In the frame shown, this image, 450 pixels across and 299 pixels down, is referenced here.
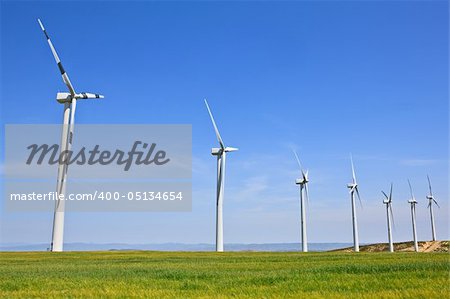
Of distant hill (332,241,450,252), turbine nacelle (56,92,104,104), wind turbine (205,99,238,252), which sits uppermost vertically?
turbine nacelle (56,92,104,104)

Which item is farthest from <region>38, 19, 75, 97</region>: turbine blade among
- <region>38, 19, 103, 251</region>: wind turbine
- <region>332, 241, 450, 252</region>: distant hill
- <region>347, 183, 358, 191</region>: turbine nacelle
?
<region>332, 241, 450, 252</region>: distant hill

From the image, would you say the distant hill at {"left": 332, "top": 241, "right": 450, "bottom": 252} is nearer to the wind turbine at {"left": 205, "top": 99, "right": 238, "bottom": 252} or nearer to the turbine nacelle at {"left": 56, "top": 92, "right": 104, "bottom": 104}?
the wind turbine at {"left": 205, "top": 99, "right": 238, "bottom": 252}

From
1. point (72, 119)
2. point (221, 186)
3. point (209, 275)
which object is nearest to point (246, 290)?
point (209, 275)

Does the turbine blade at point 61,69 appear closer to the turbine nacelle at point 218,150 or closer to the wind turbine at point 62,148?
the wind turbine at point 62,148

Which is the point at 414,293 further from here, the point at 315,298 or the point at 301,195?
the point at 301,195

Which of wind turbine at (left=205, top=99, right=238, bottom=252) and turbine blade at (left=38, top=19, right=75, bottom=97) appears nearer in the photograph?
turbine blade at (left=38, top=19, right=75, bottom=97)

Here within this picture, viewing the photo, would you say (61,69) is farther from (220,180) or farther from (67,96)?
(220,180)

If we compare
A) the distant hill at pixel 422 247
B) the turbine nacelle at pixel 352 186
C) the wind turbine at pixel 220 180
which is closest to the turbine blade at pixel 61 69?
the wind turbine at pixel 220 180

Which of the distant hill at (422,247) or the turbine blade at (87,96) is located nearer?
the turbine blade at (87,96)

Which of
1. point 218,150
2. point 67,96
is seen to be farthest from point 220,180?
point 67,96

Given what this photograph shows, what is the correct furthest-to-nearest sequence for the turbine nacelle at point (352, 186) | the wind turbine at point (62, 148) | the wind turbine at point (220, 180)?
the turbine nacelle at point (352, 186) → the wind turbine at point (220, 180) → the wind turbine at point (62, 148)

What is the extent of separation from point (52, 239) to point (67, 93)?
26097mm

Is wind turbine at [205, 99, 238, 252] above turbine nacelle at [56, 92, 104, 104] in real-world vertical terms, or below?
below

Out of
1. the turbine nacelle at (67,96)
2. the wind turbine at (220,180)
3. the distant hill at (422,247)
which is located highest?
the turbine nacelle at (67,96)
